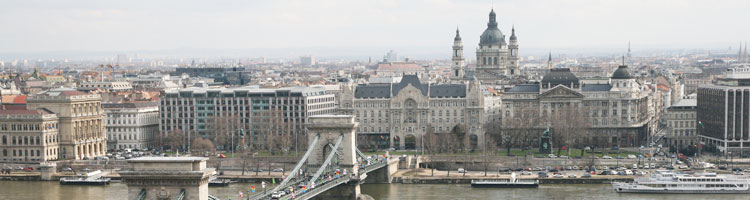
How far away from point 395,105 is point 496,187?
79.3 feet

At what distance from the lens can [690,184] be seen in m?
63.6

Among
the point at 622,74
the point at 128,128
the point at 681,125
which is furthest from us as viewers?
the point at 622,74

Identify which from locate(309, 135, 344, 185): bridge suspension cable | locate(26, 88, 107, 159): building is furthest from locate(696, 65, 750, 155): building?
locate(26, 88, 107, 159): building

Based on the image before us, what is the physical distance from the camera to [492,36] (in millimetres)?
129500

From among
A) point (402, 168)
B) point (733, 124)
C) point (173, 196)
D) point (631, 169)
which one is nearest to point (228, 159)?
point (402, 168)

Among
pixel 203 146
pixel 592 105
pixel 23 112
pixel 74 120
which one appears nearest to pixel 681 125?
pixel 592 105

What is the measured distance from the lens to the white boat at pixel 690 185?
208ft

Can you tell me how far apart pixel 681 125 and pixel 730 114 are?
736cm

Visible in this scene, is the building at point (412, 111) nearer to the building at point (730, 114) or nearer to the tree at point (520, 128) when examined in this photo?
the tree at point (520, 128)

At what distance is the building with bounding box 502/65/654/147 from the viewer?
291 ft

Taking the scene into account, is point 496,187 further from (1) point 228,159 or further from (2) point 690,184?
(1) point 228,159

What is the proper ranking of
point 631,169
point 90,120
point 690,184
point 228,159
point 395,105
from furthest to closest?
point 395,105 → point 90,120 → point 228,159 → point 631,169 → point 690,184

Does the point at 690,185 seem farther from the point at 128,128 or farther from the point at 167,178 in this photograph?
the point at 128,128

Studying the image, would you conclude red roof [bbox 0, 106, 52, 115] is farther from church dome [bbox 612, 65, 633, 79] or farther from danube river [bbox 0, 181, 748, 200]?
church dome [bbox 612, 65, 633, 79]
